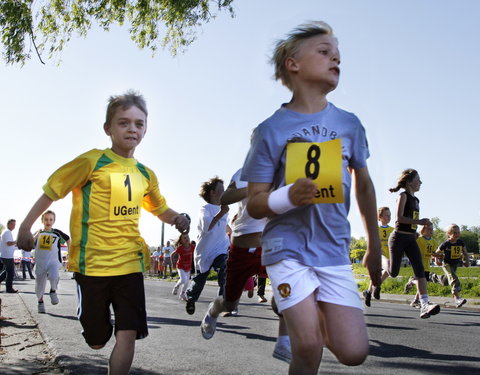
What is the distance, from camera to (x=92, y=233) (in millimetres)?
3859

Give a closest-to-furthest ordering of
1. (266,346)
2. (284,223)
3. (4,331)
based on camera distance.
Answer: (284,223) < (266,346) < (4,331)

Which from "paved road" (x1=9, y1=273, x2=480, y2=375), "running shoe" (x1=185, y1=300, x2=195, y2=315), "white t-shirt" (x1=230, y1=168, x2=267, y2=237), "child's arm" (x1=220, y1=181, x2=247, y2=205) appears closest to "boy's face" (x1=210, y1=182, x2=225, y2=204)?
"running shoe" (x1=185, y1=300, x2=195, y2=315)

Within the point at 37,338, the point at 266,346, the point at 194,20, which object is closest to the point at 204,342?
the point at 266,346

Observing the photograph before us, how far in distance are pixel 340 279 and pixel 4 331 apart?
17.9ft

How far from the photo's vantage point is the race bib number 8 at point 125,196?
3.92 meters

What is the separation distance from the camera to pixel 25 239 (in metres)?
3.62

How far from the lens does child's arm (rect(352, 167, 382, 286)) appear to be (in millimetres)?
3094

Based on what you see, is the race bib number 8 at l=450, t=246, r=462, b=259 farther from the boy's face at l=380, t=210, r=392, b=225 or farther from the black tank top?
the black tank top

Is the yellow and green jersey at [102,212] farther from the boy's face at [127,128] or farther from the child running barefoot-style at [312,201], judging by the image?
the child running barefoot-style at [312,201]

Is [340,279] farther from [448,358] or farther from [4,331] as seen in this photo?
[4,331]

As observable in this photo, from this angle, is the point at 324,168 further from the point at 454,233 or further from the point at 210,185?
the point at 454,233

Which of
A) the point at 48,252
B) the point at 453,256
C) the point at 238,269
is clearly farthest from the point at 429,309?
the point at 48,252

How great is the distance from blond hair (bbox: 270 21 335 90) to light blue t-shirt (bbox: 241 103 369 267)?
0.25m

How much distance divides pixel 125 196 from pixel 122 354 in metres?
1.04
